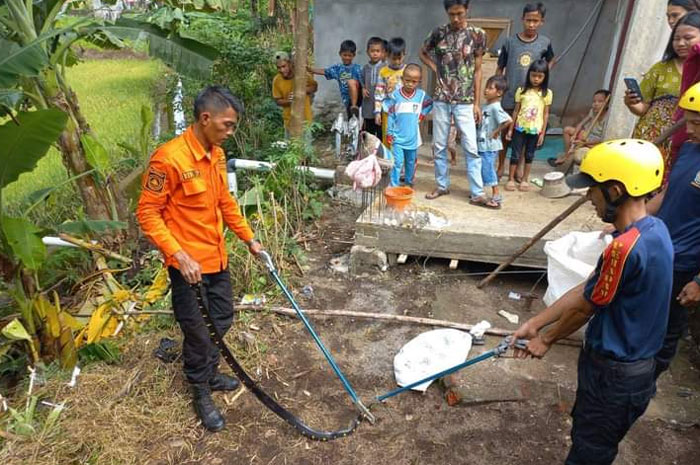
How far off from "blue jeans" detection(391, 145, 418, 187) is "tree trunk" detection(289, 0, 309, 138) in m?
1.37

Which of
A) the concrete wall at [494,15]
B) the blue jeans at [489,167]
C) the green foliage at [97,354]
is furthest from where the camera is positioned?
the concrete wall at [494,15]

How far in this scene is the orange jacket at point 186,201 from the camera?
2584 millimetres

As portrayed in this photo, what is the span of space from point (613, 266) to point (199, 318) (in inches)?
86.2

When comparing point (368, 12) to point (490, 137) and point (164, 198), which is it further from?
point (164, 198)

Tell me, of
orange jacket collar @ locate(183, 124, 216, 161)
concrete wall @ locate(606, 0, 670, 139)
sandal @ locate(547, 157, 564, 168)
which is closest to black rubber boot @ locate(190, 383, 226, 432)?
orange jacket collar @ locate(183, 124, 216, 161)

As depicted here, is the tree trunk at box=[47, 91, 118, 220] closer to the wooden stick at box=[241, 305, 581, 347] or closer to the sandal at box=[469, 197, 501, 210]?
the wooden stick at box=[241, 305, 581, 347]

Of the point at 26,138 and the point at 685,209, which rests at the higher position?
the point at 26,138

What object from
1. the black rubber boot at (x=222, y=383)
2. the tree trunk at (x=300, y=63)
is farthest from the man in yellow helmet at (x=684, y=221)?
the tree trunk at (x=300, y=63)

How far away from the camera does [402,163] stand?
5.44 meters

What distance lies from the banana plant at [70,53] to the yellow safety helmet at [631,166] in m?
3.48

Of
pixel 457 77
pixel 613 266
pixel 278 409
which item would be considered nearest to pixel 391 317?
pixel 278 409

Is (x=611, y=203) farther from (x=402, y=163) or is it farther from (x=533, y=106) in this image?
(x=402, y=163)

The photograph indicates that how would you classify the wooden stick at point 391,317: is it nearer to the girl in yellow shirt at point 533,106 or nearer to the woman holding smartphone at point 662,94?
the woman holding smartphone at point 662,94

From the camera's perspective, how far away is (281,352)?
371 cm
